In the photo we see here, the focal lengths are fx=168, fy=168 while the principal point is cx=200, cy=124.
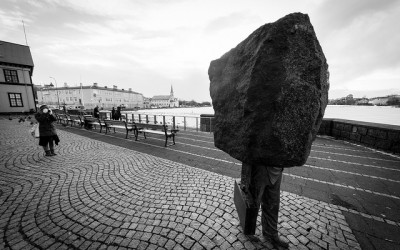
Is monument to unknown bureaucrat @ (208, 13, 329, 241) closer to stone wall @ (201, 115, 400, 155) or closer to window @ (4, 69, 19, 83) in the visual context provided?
stone wall @ (201, 115, 400, 155)

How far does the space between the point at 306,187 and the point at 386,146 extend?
18.0 ft

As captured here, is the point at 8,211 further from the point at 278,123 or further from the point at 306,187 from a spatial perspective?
the point at 306,187

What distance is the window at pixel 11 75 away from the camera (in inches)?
997

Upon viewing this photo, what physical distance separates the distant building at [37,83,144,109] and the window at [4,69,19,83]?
37611 millimetres

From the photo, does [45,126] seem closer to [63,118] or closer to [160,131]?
[160,131]

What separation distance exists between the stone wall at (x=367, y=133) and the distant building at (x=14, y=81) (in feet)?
125

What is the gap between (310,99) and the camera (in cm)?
160

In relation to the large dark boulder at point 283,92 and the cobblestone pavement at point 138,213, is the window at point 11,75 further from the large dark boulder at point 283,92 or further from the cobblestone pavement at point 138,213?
the large dark boulder at point 283,92

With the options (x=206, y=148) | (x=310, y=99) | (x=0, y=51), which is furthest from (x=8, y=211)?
(x=0, y=51)

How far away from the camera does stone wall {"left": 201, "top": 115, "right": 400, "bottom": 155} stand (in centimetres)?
630

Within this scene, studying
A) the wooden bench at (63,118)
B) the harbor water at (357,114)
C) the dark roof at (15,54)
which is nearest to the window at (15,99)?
the dark roof at (15,54)

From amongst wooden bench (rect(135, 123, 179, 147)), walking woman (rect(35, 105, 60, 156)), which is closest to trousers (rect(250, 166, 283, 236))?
wooden bench (rect(135, 123, 179, 147))

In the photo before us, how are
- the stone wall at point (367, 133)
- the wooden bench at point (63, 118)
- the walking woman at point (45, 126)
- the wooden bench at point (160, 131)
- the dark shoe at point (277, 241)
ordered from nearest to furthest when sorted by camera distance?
the dark shoe at point (277, 241) → the walking woman at point (45, 126) → the stone wall at point (367, 133) → the wooden bench at point (160, 131) → the wooden bench at point (63, 118)

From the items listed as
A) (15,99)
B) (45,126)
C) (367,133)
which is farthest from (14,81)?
(367,133)
